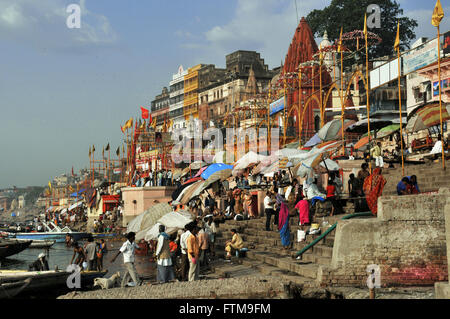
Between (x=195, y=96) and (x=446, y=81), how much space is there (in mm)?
56549

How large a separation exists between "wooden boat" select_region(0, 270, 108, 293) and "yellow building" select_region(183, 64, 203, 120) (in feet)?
226

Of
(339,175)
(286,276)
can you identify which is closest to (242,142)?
(339,175)

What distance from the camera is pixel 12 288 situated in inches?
538

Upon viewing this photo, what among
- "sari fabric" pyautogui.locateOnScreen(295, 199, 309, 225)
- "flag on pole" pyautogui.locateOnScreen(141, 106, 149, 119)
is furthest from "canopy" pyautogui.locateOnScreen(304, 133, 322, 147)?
"flag on pole" pyautogui.locateOnScreen(141, 106, 149, 119)

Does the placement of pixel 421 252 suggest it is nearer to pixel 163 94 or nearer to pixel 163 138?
pixel 163 138

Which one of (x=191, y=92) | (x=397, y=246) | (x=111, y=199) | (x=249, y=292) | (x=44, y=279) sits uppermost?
(x=191, y=92)

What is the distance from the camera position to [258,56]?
77188 millimetres

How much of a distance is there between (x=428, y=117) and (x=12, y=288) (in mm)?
13846

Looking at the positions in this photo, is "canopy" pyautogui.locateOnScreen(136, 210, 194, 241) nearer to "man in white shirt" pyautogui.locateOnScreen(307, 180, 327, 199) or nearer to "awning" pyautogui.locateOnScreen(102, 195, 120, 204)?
"man in white shirt" pyautogui.locateOnScreen(307, 180, 327, 199)

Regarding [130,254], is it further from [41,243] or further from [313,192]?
[41,243]

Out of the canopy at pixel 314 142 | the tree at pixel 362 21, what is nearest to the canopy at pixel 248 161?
the canopy at pixel 314 142

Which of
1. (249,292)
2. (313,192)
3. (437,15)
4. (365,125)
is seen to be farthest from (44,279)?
(365,125)

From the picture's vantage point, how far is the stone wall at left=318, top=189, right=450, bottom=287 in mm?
10148
